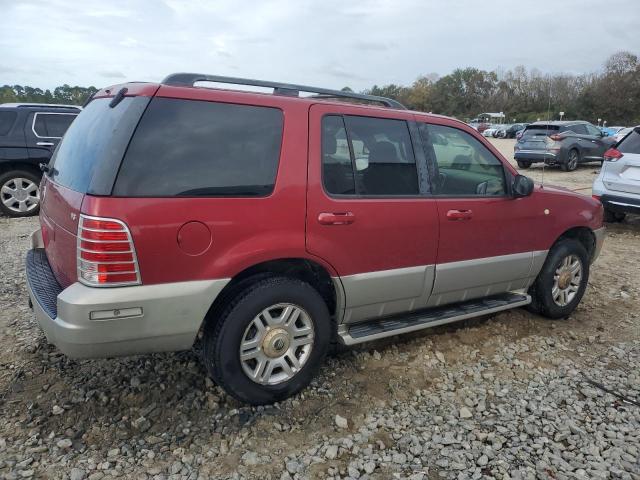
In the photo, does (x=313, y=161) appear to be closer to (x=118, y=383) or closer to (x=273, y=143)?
(x=273, y=143)

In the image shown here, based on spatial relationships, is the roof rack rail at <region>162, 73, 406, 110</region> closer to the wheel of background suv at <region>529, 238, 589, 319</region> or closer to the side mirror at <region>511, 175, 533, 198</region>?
the side mirror at <region>511, 175, 533, 198</region>

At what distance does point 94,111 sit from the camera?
119 inches

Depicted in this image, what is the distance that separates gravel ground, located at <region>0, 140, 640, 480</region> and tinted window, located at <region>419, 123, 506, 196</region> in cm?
123

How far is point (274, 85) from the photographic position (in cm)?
314

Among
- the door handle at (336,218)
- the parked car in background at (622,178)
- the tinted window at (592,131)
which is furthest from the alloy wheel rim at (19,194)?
the tinted window at (592,131)

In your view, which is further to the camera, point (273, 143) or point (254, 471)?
point (273, 143)

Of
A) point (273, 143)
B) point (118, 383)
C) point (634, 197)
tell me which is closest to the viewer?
point (273, 143)

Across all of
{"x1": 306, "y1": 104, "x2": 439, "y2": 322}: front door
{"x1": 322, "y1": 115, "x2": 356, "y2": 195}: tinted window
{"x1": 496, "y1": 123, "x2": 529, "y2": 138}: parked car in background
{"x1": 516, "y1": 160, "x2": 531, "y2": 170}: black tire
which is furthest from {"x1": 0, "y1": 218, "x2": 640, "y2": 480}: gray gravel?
{"x1": 496, "y1": 123, "x2": 529, "y2": 138}: parked car in background

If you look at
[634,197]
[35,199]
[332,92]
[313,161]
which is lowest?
[35,199]

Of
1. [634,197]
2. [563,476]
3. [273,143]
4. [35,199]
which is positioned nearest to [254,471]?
[563,476]

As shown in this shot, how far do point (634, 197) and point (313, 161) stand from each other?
6.50 meters

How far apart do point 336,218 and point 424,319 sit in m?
1.13

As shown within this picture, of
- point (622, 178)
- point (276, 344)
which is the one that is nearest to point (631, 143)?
point (622, 178)

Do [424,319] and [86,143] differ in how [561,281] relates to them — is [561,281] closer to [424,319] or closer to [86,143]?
[424,319]
